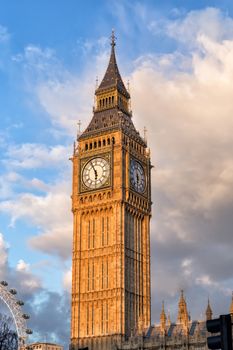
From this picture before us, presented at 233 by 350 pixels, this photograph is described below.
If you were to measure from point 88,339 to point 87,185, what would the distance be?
69.7 feet

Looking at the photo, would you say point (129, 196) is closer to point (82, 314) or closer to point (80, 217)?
point (80, 217)

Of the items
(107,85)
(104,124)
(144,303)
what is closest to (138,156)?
(104,124)

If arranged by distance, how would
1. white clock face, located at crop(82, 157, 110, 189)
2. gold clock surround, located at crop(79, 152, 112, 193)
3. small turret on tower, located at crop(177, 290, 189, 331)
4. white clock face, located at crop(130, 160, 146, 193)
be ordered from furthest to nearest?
white clock face, located at crop(130, 160, 146, 193) < white clock face, located at crop(82, 157, 110, 189) < gold clock surround, located at crop(79, 152, 112, 193) < small turret on tower, located at crop(177, 290, 189, 331)

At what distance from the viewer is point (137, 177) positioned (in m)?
91.8

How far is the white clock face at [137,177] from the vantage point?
90.5 m

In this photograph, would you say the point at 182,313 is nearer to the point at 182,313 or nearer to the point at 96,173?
the point at 182,313

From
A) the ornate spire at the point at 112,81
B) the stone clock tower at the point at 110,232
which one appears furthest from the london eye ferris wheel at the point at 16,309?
the ornate spire at the point at 112,81

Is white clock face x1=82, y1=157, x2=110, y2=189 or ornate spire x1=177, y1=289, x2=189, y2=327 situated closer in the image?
ornate spire x1=177, y1=289, x2=189, y2=327

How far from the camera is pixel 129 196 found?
8825 centimetres

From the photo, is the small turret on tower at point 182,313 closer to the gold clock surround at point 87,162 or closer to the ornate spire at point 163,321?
the ornate spire at point 163,321

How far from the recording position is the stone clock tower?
274 feet

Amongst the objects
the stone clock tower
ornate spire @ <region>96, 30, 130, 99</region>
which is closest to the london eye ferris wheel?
the stone clock tower

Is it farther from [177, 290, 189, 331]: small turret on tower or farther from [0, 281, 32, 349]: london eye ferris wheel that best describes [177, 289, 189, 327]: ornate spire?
[0, 281, 32, 349]: london eye ferris wheel

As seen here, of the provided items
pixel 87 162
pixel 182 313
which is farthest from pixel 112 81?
pixel 182 313
